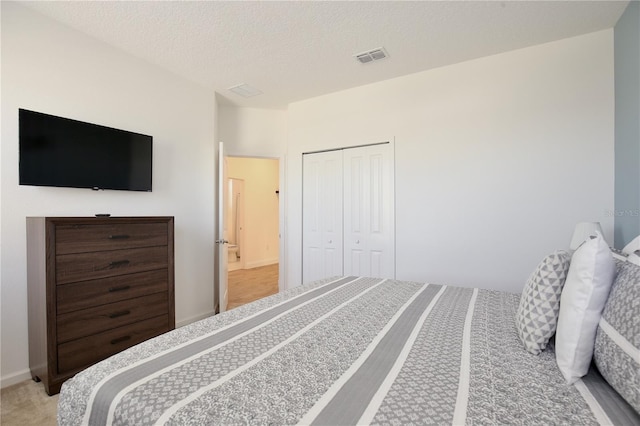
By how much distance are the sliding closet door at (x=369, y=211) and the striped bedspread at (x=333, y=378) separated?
198 centimetres

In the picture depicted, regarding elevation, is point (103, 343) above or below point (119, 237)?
below

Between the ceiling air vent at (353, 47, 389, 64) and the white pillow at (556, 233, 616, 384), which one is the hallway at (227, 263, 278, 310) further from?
the white pillow at (556, 233, 616, 384)

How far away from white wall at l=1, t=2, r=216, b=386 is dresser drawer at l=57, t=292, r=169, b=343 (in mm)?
472

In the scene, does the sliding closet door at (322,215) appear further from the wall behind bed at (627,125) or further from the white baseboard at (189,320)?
the wall behind bed at (627,125)

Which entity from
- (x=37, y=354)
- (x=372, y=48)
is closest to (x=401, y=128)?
(x=372, y=48)

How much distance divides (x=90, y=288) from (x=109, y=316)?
0.27 meters

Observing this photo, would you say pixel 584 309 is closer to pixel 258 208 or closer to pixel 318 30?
pixel 318 30

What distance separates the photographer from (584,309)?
888 millimetres

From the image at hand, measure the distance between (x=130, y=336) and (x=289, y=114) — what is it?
9.98 ft

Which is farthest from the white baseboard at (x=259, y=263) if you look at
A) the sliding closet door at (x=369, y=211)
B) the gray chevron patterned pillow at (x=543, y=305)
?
the gray chevron patterned pillow at (x=543, y=305)

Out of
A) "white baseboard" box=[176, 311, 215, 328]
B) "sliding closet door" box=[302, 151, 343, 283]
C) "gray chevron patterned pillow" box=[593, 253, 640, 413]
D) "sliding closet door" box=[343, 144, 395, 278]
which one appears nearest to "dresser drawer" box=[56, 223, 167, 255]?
"white baseboard" box=[176, 311, 215, 328]

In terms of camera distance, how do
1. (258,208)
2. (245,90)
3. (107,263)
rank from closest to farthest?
(107,263), (245,90), (258,208)

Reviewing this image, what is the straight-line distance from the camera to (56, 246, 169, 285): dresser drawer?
2029mm

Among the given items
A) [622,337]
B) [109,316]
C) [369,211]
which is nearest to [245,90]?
[369,211]
